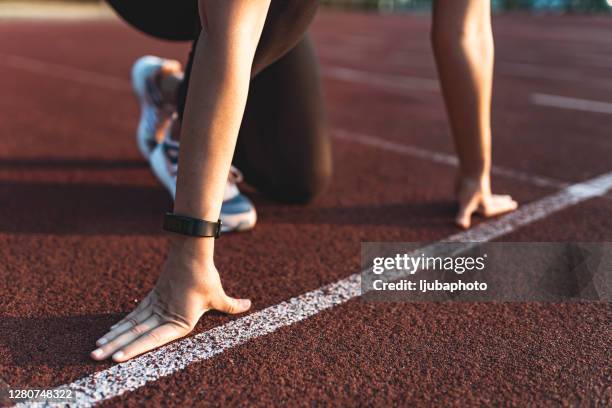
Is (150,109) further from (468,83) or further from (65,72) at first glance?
(65,72)

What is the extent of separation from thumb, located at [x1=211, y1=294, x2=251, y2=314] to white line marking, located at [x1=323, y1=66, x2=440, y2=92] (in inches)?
184

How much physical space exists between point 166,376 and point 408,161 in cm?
237

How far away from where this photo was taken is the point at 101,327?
181cm

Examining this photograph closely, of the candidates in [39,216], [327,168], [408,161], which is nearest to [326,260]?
[327,168]

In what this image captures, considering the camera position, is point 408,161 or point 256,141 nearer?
point 256,141

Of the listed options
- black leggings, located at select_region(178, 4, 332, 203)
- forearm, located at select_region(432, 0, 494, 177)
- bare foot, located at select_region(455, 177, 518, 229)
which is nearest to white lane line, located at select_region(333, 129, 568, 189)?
bare foot, located at select_region(455, 177, 518, 229)

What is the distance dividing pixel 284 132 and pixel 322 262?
0.72 meters

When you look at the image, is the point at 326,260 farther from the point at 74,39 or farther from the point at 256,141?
the point at 74,39

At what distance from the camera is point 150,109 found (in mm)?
3273

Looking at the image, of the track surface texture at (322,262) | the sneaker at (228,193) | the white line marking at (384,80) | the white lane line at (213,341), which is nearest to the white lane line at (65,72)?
the track surface texture at (322,262)

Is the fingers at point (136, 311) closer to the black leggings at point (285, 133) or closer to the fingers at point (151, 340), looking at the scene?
the fingers at point (151, 340)

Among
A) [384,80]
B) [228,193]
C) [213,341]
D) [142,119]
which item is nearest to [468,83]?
[228,193]

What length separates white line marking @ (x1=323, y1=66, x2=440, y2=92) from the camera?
6.42m

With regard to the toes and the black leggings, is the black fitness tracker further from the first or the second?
the toes
